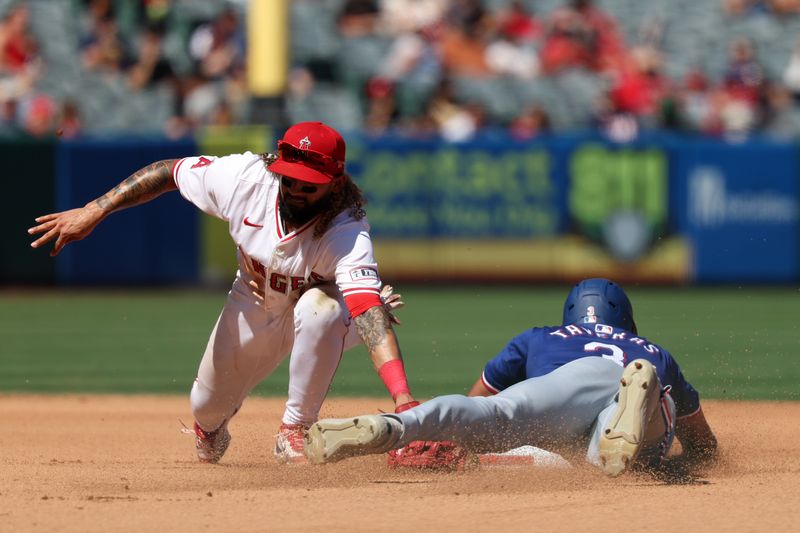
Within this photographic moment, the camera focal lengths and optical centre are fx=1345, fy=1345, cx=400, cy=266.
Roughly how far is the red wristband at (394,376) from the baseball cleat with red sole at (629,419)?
73cm

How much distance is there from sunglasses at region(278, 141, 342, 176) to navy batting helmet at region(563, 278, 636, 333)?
3.83 feet

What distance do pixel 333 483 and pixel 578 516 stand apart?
40.6 inches

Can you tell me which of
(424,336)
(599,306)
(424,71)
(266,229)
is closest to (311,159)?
(266,229)

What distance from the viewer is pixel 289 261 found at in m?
5.31

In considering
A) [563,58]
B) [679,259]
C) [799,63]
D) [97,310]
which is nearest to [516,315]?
[679,259]

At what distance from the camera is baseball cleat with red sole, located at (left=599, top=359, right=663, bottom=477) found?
448 cm

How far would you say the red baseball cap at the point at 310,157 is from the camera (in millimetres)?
5023

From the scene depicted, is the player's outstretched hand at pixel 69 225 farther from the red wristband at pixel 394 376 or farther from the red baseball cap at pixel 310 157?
the red wristband at pixel 394 376

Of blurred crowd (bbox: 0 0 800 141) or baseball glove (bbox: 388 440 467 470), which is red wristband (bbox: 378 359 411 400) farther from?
blurred crowd (bbox: 0 0 800 141)

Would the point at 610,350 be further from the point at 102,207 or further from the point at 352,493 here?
the point at 102,207

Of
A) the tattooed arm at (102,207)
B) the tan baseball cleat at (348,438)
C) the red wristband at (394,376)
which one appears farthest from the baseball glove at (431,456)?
the tattooed arm at (102,207)

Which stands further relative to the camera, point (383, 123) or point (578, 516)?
point (383, 123)

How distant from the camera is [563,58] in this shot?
16859mm

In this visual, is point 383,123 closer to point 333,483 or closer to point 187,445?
point 187,445
